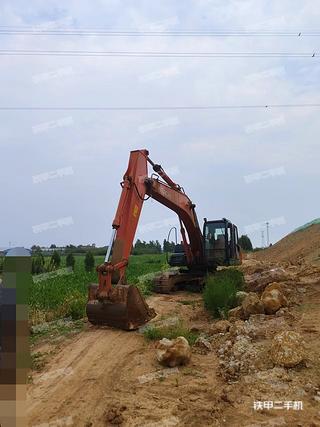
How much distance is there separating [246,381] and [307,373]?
75 cm

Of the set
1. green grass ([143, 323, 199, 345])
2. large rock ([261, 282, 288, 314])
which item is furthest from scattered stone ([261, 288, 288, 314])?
green grass ([143, 323, 199, 345])

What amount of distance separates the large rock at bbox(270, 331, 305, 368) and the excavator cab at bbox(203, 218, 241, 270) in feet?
27.1

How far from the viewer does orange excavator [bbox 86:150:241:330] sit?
27.3ft

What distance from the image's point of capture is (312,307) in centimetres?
859

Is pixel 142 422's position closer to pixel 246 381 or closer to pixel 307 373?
pixel 246 381

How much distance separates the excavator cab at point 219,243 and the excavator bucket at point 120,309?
6.10 m

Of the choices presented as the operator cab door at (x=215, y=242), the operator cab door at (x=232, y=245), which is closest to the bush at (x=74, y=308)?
the operator cab door at (x=215, y=242)

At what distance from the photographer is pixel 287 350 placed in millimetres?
5801

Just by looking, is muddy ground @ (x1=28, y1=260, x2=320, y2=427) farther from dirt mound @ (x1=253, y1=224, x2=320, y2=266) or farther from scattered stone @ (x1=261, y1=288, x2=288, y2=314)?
dirt mound @ (x1=253, y1=224, x2=320, y2=266)

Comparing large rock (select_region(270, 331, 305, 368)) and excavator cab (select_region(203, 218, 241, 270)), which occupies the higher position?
excavator cab (select_region(203, 218, 241, 270))

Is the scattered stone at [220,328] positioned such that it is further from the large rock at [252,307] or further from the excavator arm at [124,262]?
the excavator arm at [124,262]

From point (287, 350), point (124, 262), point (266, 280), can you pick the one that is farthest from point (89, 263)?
point (287, 350)

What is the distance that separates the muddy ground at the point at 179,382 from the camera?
15.8 feet

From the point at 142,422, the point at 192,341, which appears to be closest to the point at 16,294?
the point at 142,422
